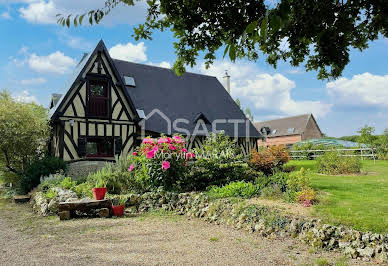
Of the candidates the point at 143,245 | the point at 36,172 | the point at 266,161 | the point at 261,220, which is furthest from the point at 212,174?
the point at 36,172

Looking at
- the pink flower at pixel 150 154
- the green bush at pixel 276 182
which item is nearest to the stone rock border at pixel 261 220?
the pink flower at pixel 150 154

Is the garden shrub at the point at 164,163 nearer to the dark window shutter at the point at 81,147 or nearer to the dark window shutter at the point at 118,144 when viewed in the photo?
the dark window shutter at the point at 81,147

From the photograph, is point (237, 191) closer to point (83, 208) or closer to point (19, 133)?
point (83, 208)

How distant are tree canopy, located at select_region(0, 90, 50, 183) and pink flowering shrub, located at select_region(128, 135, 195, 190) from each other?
6.26 metres

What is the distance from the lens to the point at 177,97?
59.2 ft

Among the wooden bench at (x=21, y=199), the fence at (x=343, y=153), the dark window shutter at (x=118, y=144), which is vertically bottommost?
the wooden bench at (x=21, y=199)

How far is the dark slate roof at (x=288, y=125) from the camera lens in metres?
37.5

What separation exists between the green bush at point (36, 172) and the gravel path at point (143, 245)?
4.91 m

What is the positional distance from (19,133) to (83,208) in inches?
257

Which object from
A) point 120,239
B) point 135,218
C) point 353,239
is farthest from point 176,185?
point 353,239

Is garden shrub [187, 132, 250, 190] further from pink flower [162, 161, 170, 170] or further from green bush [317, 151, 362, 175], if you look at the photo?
green bush [317, 151, 362, 175]

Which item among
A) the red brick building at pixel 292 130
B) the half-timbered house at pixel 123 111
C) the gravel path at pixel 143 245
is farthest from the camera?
the red brick building at pixel 292 130

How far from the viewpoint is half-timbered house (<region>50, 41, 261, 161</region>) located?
13266mm

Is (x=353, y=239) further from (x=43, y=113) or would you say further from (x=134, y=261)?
(x=43, y=113)
